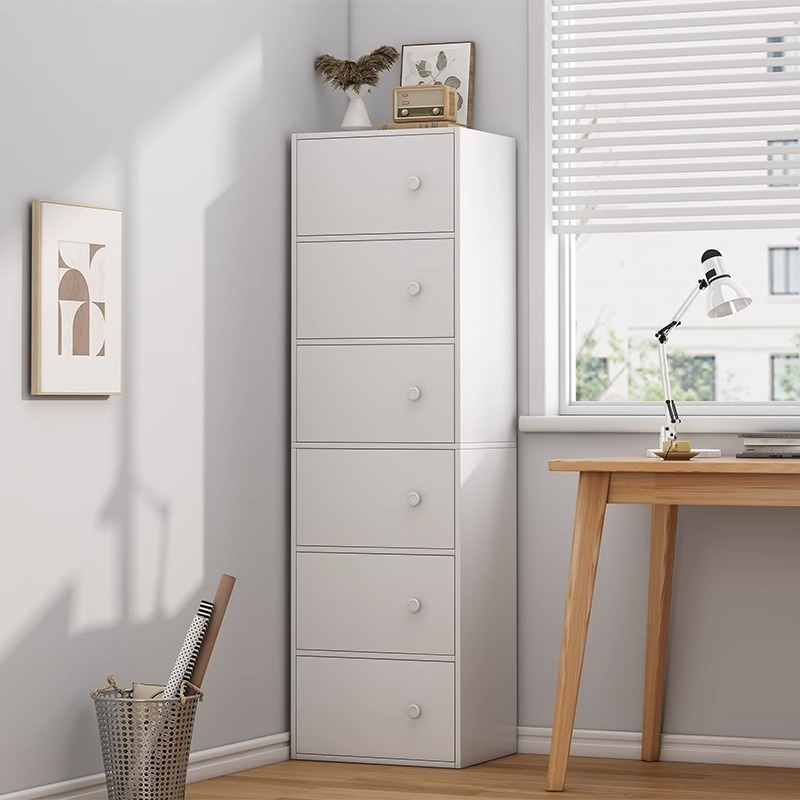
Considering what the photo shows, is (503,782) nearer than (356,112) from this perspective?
Yes

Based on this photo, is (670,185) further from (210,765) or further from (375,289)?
(210,765)

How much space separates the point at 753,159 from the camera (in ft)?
12.0

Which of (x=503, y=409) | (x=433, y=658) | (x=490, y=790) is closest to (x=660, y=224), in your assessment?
(x=503, y=409)

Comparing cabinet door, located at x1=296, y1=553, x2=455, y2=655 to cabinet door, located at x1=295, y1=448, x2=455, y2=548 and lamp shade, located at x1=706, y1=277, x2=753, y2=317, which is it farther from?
lamp shade, located at x1=706, y1=277, x2=753, y2=317

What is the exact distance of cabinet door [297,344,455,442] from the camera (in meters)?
3.32

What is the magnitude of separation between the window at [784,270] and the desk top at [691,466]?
75cm

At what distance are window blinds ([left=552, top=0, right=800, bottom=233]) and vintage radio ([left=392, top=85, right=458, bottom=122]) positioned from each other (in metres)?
0.34

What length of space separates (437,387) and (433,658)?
639 mm

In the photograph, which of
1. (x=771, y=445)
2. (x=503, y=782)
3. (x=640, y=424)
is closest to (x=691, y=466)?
(x=771, y=445)

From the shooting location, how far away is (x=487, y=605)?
3.41m

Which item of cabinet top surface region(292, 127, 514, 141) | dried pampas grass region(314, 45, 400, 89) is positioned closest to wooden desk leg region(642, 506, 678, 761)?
cabinet top surface region(292, 127, 514, 141)

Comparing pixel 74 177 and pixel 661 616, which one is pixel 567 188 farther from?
pixel 74 177

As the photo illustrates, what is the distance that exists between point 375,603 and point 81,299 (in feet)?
3.40

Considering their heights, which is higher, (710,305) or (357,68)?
(357,68)
